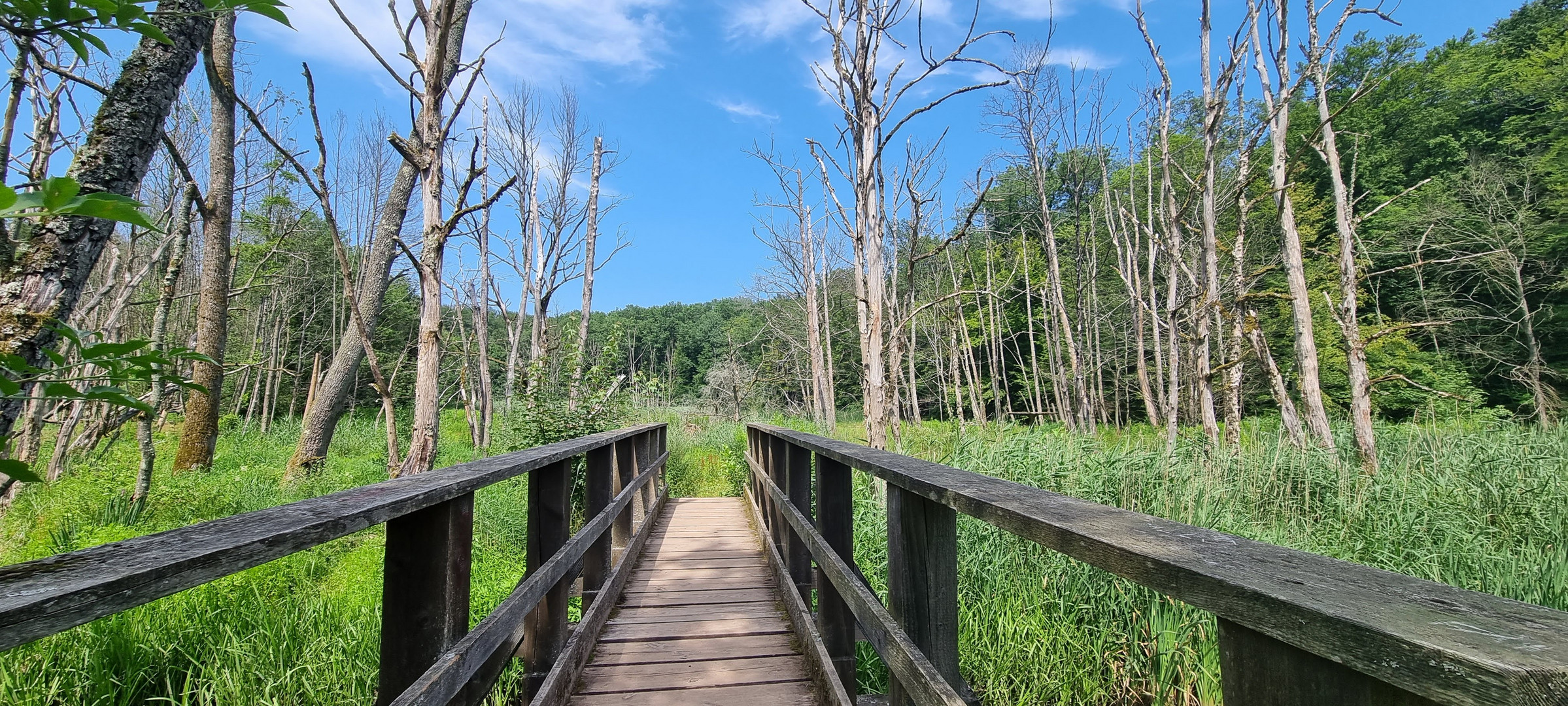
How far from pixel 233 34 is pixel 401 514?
27.6ft

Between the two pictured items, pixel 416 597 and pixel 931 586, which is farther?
pixel 931 586

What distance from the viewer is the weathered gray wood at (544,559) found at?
7.49ft

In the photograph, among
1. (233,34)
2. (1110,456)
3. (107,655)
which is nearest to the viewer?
(107,655)

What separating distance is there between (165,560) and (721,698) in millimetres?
2131

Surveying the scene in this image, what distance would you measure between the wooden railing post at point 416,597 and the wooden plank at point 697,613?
2116mm

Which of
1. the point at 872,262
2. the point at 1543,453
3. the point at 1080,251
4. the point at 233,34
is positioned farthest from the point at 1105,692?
the point at 1080,251

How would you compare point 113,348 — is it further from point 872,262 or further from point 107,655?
point 872,262

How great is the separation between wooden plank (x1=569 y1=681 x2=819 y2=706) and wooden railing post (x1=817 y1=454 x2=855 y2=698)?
0.61 feet

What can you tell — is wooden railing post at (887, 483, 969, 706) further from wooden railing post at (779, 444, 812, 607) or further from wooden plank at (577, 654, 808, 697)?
wooden railing post at (779, 444, 812, 607)

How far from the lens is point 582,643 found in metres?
2.61

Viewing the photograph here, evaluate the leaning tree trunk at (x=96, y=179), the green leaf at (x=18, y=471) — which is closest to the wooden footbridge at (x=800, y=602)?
the green leaf at (x=18, y=471)

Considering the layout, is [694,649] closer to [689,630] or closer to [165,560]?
[689,630]

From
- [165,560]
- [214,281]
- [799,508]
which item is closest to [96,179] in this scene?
[165,560]

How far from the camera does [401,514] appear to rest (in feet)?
3.87
